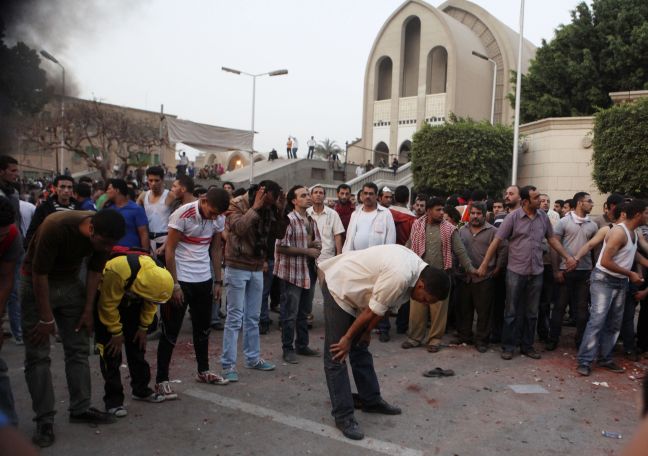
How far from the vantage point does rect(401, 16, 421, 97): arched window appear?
3994 centimetres

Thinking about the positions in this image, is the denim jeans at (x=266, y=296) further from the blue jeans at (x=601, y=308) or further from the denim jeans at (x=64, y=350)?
the blue jeans at (x=601, y=308)

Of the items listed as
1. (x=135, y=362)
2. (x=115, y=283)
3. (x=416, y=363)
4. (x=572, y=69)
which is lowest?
(x=416, y=363)

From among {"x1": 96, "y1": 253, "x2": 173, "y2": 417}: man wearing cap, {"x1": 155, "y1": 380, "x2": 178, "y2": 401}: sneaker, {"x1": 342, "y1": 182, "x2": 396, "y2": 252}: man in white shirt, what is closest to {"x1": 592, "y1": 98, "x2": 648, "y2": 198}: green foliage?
{"x1": 342, "y1": 182, "x2": 396, "y2": 252}: man in white shirt

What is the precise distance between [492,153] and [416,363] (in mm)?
14951

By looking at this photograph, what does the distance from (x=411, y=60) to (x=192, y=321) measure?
39.3 m

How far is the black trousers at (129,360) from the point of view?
12.9 feet

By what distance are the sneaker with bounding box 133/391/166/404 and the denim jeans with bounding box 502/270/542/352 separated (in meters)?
3.90

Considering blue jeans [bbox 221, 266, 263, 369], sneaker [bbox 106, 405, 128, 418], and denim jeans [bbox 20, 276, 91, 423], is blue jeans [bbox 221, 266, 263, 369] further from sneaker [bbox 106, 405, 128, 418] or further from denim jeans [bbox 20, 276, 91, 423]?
denim jeans [bbox 20, 276, 91, 423]

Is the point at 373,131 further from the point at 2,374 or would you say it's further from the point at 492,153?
the point at 2,374

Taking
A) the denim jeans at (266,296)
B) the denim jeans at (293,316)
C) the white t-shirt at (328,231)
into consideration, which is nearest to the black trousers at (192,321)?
the denim jeans at (293,316)

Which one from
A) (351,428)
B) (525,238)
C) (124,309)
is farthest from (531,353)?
(124,309)

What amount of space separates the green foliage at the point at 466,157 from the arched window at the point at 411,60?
69.4 ft

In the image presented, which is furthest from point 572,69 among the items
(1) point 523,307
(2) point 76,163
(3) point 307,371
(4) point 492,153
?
(2) point 76,163

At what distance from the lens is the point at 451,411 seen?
14.2ft
